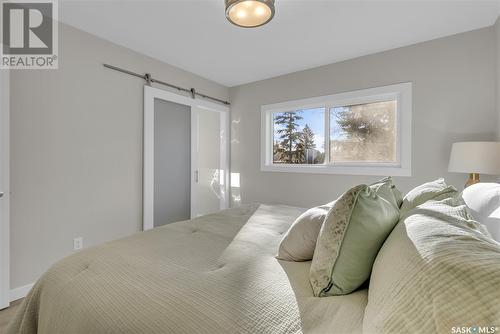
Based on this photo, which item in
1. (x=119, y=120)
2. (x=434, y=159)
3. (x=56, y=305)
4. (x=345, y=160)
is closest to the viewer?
(x=56, y=305)

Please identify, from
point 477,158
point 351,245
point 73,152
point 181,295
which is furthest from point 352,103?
point 73,152

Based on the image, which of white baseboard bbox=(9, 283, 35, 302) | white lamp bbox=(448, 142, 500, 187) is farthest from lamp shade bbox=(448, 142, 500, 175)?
white baseboard bbox=(9, 283, 35, 302)

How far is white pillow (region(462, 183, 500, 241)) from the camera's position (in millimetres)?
982

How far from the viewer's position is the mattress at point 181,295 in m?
0.75

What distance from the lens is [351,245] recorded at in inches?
34.0

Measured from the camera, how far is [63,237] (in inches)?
95.4

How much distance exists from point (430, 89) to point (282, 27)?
5.79ft

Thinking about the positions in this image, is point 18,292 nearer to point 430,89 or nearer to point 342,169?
point 342,169

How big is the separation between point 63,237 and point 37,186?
56 cm

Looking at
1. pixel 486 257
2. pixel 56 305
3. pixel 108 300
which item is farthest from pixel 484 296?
pixel 56 305

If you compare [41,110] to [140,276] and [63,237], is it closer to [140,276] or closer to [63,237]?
[63,237]

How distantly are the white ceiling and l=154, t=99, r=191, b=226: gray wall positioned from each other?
736 millimetres

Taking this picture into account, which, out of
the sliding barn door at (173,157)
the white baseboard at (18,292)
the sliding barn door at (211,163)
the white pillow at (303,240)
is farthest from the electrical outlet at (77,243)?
the white pillow at (303,240)

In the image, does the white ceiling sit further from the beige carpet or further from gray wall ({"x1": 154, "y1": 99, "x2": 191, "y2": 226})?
the beige carpet
